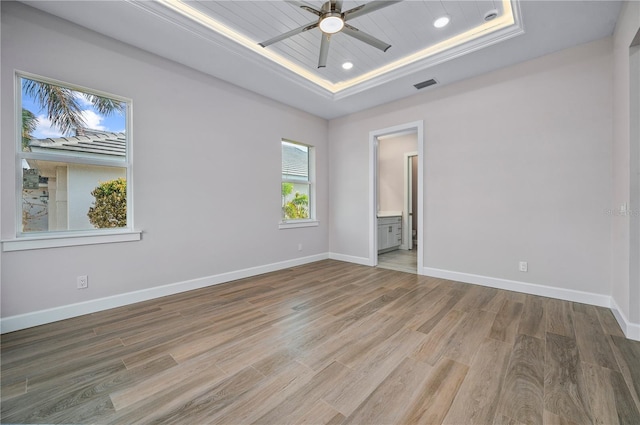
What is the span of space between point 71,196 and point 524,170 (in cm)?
519

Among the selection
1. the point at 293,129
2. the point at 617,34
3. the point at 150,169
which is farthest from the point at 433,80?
the point at 150,169

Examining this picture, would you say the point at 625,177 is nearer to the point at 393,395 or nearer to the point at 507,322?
the point at 507,322

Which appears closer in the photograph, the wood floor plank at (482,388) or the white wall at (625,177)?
the wood floor plank at (482,388)

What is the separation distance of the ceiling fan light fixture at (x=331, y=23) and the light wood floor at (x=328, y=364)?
8.93 feet

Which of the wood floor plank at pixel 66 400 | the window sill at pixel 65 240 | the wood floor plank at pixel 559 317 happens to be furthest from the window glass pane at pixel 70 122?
the wood floor plank at pixel 559 317

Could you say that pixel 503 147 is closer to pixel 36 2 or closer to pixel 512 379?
pixel 512 379

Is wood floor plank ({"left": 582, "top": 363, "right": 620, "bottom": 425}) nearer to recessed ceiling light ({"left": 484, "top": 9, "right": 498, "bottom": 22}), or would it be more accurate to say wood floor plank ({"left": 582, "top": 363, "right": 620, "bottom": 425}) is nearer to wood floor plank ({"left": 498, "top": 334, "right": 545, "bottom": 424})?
wood floor plank ({"left": 498, "top": 334, "right": 545, "bottom": 424})

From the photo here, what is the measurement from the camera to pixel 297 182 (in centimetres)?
493

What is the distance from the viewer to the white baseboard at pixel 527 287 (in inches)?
111

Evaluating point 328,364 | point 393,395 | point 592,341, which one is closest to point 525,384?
point 393,395

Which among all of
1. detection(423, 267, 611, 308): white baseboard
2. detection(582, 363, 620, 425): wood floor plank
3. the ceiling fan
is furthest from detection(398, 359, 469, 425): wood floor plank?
the ceiling fan

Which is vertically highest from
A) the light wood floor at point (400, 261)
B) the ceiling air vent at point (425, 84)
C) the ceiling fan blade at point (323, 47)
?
the ceiling air vent at point (425, 84)

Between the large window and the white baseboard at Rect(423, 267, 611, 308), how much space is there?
4.28 meters

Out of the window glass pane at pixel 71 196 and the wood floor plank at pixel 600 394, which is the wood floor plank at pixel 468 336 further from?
the window glass pane at pixel 71 196
